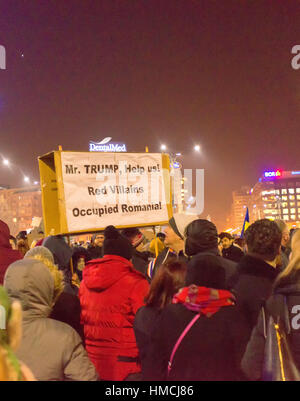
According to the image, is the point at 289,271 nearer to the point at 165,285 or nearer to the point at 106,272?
the point at 165,285

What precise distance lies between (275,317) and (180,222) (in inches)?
109

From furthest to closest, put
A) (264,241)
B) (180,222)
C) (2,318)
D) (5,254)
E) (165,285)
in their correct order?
(180,222), (5,254), (264,241), (165,285), (2,318)

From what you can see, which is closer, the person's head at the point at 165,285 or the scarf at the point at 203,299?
the scarf at the point at 203,299

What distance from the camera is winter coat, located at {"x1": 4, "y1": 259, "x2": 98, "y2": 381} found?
2.77m

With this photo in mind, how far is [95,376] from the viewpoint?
9.50 feet

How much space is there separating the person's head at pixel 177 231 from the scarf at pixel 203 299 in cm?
259

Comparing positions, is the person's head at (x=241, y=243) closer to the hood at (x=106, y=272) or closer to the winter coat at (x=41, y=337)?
the hood at (x=106, y=272)

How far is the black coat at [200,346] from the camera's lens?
271cm

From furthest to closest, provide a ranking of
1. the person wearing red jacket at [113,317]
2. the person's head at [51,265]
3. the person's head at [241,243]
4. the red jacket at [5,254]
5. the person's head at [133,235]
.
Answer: the person's head at [241,243], the person's head at [133,235], the red jacket at [5,254], the person wearing red jacket at [113,317], the person's head at [51,265]

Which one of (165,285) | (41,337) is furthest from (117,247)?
(41,337)

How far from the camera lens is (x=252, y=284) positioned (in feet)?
10.7

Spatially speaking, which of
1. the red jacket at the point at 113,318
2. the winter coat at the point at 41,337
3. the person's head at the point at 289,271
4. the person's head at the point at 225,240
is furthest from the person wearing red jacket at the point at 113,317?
the person's head at the point at 225,240

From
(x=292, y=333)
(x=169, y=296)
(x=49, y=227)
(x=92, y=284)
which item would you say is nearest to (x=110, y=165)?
(x=49, y=227)
